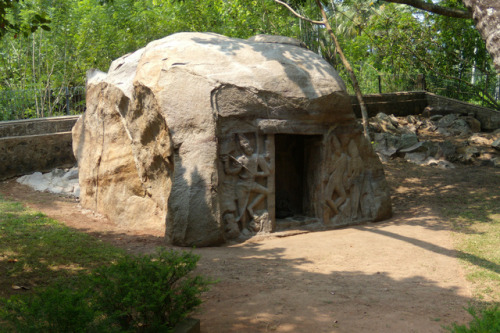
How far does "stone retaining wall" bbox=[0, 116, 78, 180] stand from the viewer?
12.3m

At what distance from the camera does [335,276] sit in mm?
6207

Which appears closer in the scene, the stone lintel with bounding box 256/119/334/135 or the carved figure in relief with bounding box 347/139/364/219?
the stone lintel with bounding box 256/119/334/135

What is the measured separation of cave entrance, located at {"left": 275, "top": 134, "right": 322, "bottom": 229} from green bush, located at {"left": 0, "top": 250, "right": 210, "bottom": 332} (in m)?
4.79

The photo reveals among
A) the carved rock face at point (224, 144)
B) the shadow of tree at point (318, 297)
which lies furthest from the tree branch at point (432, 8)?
the shadow of tree at point (318, 297)

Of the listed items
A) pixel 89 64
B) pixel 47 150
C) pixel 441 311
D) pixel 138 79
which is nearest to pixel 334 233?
pixel 441 311

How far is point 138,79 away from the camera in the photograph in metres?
8.26

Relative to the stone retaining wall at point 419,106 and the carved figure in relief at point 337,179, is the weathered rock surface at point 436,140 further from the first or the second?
the carved figure in relief at point 337,179

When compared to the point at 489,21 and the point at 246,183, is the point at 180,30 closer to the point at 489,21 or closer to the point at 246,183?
A: the point at 246,183

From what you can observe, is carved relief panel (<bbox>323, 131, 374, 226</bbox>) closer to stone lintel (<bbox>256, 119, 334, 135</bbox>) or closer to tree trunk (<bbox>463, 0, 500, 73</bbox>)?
stone lintel (<bbox>256, 119, 334, 135</bbox>)

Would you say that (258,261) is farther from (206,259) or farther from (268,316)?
(268,316)

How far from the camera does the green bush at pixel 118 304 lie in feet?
11.2

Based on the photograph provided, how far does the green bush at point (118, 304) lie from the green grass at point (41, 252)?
1384 millimetres

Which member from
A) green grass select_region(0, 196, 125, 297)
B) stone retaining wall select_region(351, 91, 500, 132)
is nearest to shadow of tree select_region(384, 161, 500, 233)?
stone retaining wall select_region(351, 91, 500, 132)

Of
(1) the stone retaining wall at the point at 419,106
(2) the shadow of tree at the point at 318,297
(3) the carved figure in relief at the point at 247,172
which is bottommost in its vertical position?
(2) the shadow of tree at the point at 318,297
